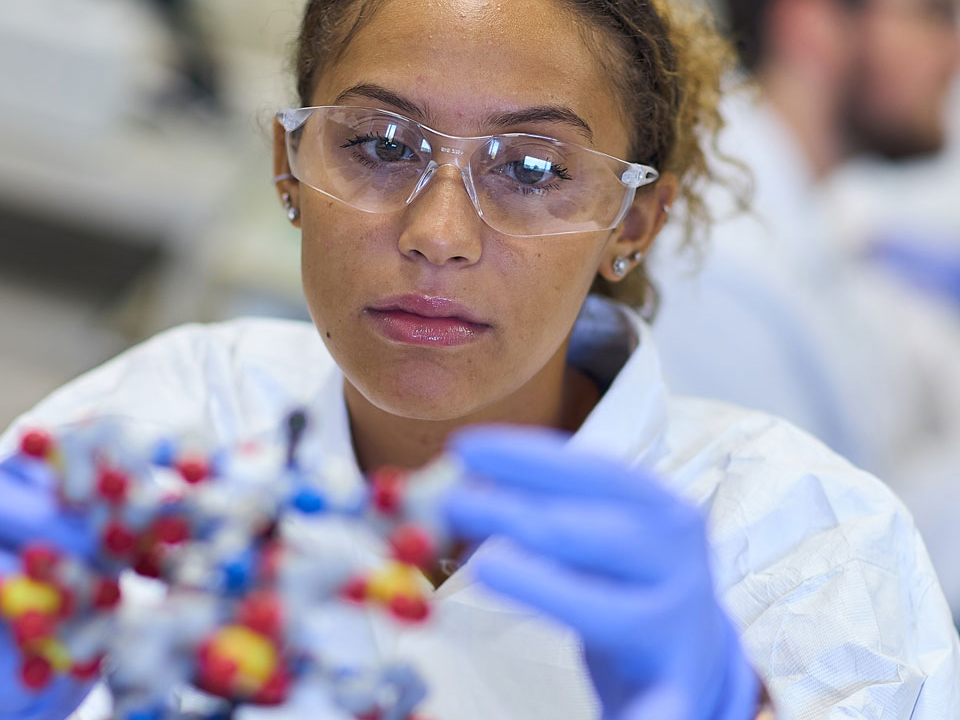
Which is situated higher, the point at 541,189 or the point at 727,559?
the point at 541,189

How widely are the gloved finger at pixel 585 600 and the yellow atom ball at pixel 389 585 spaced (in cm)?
4

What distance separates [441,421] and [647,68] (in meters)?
0.42

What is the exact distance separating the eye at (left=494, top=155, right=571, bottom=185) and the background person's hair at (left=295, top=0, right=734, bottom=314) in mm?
125

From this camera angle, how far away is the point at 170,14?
3.01 m

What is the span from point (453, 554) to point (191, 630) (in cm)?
54

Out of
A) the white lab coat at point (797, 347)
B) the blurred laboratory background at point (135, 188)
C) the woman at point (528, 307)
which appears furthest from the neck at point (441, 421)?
the blurred laboratory background at point (135, 188)

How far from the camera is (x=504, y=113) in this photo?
98cm

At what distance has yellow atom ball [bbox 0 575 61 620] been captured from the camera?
0.62 metres

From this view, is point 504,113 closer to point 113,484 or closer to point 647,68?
point 647,68

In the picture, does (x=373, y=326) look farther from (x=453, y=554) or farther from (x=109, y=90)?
(x=109, y=90)

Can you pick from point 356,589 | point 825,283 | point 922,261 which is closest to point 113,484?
point 356,589

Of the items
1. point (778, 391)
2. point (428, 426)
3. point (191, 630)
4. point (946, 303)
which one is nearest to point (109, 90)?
point (778, 391)

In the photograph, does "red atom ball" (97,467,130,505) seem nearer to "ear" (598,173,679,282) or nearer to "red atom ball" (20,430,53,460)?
"red atom ball" (20,430,53,460)

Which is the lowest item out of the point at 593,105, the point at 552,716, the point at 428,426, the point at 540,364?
the point at 552,716
